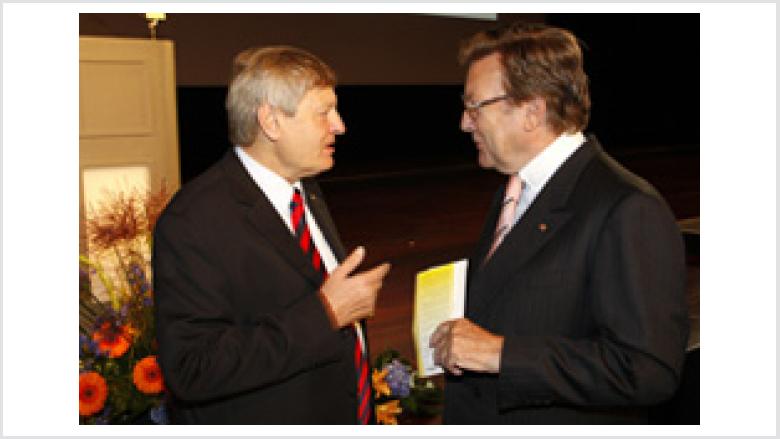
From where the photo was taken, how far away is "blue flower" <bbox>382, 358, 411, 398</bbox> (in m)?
3.12

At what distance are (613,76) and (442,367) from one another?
14.3m

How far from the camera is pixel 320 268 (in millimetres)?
1759

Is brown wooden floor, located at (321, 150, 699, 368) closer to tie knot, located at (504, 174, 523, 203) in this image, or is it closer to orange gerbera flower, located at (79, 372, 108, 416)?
orange gerbera flower, located at (79, 372, 108, 416)

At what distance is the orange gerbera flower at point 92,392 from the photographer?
235 cm

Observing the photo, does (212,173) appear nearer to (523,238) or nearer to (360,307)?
(360,307)

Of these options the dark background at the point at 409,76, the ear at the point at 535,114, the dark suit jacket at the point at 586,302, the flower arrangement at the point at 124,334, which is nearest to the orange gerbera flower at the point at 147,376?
the flower arrangement at the point at 124,334

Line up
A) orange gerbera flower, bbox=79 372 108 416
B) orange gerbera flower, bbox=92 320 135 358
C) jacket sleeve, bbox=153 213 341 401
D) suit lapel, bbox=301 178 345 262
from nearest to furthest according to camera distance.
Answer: jacket sleeve, bbox=153 213 341 401 → suit lapel, bbox=301 178 345 262 → orange gerbera flower, bbox=79 372 108 416 → orange gerbera flower, bbox=92 320 135 358

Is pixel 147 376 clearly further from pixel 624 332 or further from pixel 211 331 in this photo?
pixel 624 332

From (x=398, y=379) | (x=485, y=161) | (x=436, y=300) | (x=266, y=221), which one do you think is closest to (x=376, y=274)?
(x=436, y=300)

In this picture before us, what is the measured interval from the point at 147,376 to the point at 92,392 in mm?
158

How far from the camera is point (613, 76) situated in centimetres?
1507

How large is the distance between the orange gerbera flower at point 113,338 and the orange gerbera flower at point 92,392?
0.09 metres

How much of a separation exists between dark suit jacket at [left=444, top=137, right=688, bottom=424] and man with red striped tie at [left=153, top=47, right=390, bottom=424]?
293 mm

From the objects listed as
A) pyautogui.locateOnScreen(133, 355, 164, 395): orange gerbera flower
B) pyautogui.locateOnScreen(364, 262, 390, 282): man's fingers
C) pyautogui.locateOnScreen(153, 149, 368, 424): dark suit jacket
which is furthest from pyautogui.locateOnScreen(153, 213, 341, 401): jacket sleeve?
pyautogui.locateOnScreen(133, 355, 164, 395): orange gerbera flower
